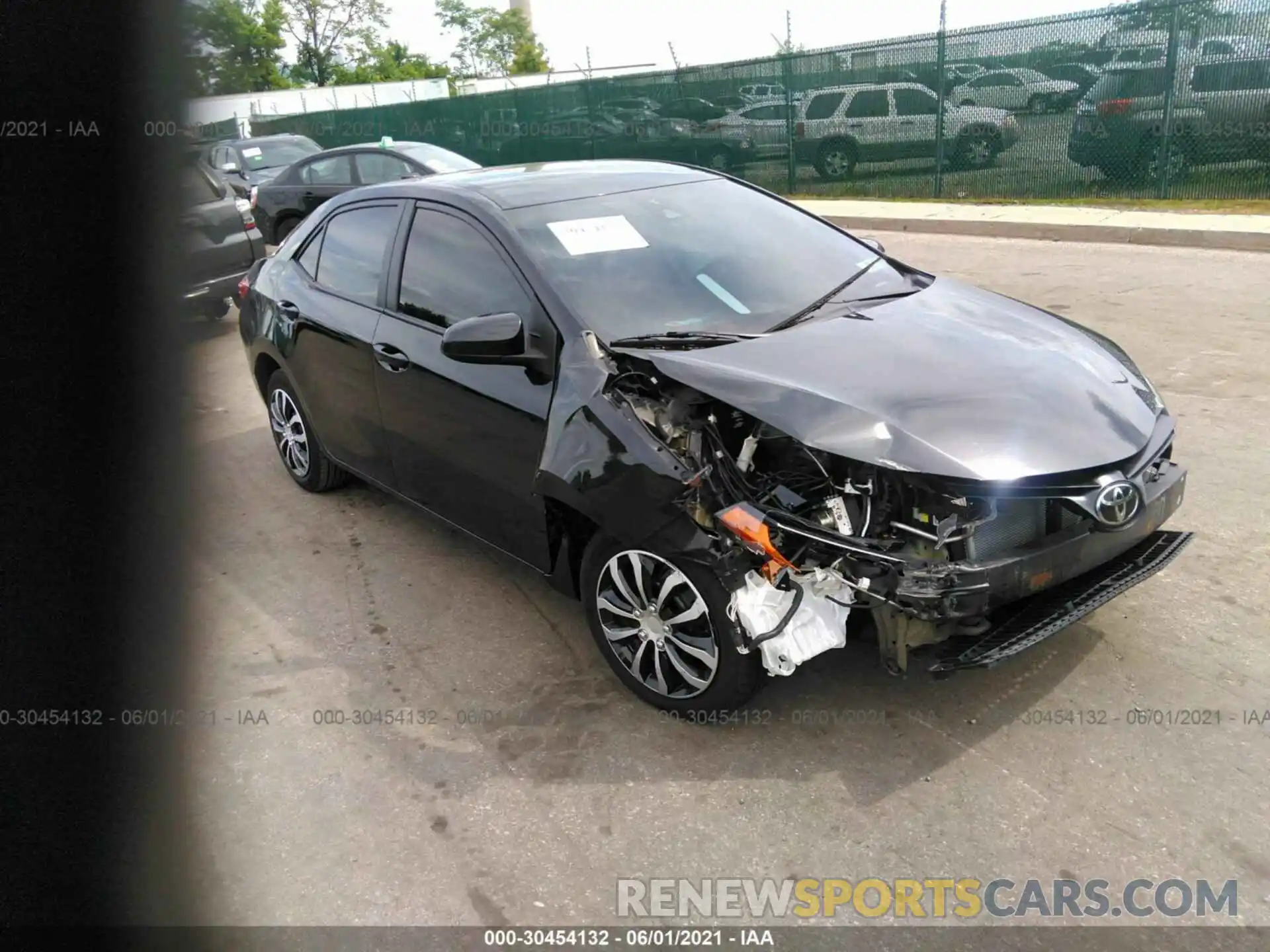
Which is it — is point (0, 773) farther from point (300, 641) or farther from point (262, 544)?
point (262, 544)

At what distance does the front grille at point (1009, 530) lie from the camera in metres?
2.87

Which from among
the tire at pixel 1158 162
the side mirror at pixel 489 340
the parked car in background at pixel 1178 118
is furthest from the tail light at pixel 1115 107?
the side mirror at pixel 489 340

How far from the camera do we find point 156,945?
2740mm

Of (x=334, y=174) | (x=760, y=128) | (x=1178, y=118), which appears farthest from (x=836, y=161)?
(x=334, y=174)

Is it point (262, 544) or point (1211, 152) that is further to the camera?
point (1211, 152)

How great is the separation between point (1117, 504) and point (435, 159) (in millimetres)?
10713

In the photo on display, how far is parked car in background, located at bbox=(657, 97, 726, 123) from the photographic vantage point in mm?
18094

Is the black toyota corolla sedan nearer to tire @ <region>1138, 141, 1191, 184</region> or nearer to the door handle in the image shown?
the door handle

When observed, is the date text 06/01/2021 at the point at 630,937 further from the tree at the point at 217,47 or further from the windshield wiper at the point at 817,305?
the tree at the point at 217,47

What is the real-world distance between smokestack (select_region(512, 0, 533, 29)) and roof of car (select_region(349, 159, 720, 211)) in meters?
88.4

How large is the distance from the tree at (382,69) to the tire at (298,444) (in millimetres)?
63797

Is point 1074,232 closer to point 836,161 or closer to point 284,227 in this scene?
point 836,161

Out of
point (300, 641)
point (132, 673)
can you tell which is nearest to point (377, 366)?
point (300, 641)

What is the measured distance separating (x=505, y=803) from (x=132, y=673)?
6.20ft
